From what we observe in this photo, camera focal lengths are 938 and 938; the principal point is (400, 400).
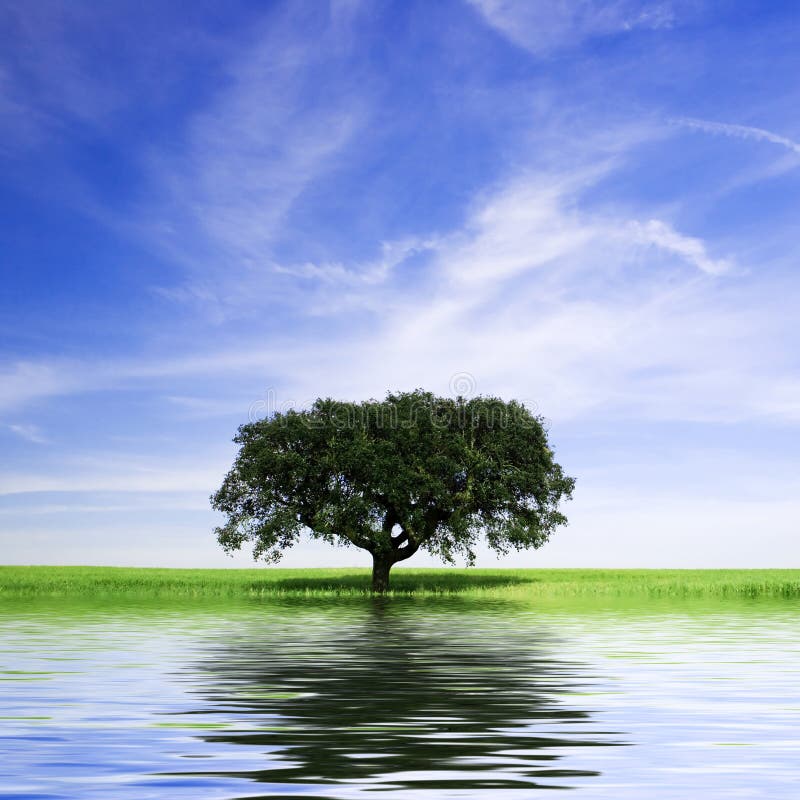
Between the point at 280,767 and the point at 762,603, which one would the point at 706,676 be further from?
the point at 762,603

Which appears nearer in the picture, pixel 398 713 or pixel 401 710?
pixel 398 713

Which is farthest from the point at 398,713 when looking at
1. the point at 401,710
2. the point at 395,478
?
the point at 395,478

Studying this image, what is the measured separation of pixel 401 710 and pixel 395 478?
45010 millimetres

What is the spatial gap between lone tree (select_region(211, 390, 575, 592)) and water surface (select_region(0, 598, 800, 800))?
3009 centimetres

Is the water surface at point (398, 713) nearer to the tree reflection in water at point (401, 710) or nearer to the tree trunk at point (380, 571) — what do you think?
the tree reflection in water at point (401, 710)

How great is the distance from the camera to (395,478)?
59.2 meters

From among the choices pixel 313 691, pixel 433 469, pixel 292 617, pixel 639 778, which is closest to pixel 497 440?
pixel 433 469

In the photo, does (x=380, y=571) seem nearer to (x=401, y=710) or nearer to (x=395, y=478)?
(x=395, y=478)

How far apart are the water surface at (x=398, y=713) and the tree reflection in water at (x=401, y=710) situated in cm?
5

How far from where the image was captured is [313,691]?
53.9ft

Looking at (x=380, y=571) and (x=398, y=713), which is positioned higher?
(x=380, y=571)

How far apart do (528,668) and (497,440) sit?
44.0 meters

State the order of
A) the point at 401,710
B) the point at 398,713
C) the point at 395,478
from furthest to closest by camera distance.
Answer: the point at 395,478 < the point at 401,710 < the point at 398,713

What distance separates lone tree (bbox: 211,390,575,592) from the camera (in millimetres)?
60281
